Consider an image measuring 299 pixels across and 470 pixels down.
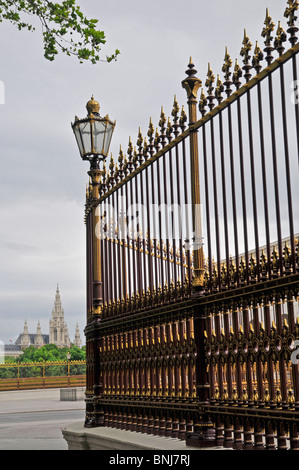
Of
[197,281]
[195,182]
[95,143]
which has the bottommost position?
[197,281]

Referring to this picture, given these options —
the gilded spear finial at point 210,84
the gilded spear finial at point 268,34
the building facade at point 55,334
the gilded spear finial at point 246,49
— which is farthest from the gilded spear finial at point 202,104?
the building facade at point 55,334

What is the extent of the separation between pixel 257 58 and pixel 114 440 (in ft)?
14.2

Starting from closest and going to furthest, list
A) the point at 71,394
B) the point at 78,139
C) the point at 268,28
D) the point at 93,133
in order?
the point at 268,28, the point at 93,133, the point at 78,139, the point at 71,394

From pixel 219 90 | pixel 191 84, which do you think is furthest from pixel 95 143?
pixel 219 90

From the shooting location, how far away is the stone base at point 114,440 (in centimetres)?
643

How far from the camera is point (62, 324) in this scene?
191625 mm

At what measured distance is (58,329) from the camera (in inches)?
7510

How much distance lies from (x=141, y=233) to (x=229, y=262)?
2.25 m

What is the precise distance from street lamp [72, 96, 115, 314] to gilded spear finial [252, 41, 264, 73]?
12.6ft

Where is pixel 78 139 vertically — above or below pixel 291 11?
above

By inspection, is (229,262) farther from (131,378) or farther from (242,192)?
(131,378)

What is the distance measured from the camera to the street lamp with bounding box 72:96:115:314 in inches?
363

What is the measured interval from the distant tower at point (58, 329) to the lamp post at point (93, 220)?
183m

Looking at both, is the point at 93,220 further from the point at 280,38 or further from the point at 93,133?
the point at 280,38
